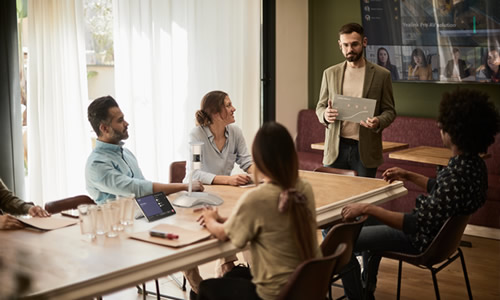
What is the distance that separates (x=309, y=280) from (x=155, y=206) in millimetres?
951

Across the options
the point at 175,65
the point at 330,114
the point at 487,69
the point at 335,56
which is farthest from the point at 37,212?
the point at 335,56

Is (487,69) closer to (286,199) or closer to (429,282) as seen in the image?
(429,282)

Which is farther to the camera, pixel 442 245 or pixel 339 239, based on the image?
pixel 442 245

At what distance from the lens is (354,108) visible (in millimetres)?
4332

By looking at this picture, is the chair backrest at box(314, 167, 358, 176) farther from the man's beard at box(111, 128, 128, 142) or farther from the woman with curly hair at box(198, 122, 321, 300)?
the woman with curly hair at box(198, 122, 321, 300)

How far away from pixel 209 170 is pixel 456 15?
3.10m

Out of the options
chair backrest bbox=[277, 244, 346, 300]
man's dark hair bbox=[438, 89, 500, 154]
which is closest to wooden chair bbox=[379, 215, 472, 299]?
man's dark hair bbox=[438, 89, 500, 154]

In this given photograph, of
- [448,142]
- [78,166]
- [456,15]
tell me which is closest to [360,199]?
[448,142]

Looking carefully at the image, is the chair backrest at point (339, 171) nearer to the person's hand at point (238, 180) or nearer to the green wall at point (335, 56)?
the person's hand at point (238, 180)

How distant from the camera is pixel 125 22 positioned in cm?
506

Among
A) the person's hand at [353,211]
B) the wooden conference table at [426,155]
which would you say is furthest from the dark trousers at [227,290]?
the wooden conference table at [426,155]

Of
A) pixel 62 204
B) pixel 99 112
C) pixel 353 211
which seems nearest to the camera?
pixel 353 211

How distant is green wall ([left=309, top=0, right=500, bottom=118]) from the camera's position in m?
6.21

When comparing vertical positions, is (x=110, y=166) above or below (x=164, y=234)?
above
